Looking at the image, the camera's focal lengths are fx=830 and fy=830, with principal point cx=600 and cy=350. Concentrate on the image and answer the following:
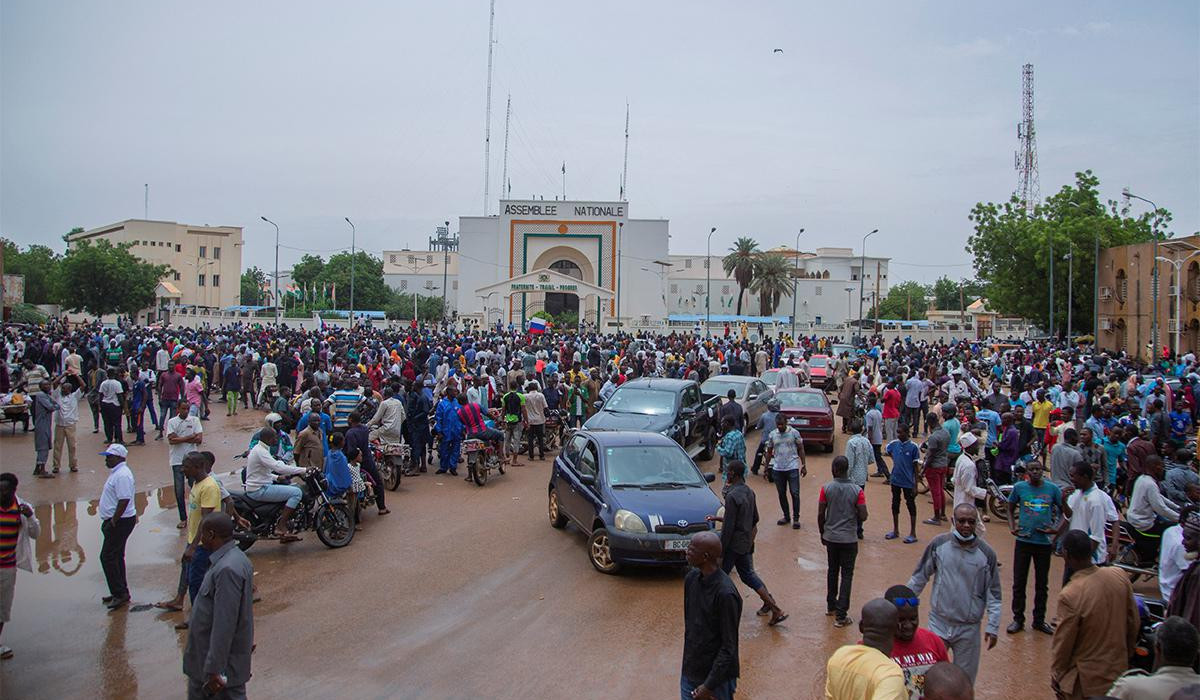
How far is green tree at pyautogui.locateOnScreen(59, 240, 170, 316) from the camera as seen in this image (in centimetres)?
6162

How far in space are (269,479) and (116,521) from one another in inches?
71.6

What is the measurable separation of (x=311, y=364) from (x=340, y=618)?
725 inches

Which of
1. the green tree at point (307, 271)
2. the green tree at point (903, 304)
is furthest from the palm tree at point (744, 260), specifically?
the green tree at point (307, 271)

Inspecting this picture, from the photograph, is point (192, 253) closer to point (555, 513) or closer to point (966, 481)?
point (555, 513)

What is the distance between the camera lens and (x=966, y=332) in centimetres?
6131

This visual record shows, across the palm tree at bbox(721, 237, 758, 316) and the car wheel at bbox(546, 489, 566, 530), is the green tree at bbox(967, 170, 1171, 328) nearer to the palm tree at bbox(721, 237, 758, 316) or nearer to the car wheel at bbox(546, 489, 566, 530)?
the palm tree at bbox(721, 237, 758, 316)

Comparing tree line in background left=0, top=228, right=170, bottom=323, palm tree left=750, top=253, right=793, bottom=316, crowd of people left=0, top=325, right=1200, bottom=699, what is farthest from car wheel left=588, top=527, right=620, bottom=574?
palm tree left=750, top=253, right=793, bottom=316

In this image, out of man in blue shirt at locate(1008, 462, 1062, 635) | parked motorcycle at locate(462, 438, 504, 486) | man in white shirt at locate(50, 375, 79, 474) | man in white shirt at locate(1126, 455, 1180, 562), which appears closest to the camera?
man in blue shirt at locate(1008, 462, 1062, 635)

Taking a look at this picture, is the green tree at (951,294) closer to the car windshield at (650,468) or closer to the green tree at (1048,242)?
the green tree at (1048,242)

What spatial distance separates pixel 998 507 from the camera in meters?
12.2

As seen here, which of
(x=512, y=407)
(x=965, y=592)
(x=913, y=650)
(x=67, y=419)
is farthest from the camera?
(x=512, y=407)

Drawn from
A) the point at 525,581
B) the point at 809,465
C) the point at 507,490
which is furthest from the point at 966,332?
the point at 525,581

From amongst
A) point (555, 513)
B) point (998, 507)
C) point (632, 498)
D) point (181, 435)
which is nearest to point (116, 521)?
point (181, 435)

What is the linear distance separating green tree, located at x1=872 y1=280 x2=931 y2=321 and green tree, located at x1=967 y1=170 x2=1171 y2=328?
116 feet
